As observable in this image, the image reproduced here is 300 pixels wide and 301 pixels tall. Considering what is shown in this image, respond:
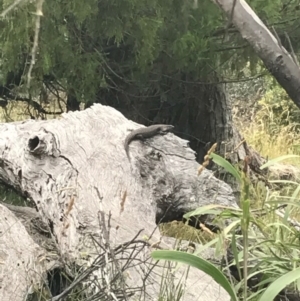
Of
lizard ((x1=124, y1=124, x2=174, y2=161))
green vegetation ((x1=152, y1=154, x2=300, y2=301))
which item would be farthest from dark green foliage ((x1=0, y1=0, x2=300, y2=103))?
green vegetation ((x1=152, y1=154, x2=300, y2=301))

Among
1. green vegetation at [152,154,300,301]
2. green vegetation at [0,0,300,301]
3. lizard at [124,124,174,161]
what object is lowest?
green vegetation at [152,154,300,301]

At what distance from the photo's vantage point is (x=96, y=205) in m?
3.08

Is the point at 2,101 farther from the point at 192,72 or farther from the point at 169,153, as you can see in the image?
the point at 169,153

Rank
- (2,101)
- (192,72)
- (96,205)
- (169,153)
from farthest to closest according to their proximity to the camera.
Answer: (2,101) < (192,72) < (169,153) < (96,205)

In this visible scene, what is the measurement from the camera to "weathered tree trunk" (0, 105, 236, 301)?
294cm

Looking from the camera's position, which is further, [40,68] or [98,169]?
[40,68]

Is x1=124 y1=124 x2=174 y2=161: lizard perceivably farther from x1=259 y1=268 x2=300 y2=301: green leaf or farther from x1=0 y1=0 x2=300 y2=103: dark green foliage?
x1=259 y1=268 x2=300 y2=301: green leaf

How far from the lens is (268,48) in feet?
9.63

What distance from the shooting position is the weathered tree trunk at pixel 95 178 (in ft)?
9.63

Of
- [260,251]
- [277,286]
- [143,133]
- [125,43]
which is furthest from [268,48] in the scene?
[125,43]

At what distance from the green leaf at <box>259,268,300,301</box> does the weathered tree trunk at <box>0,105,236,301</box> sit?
0.79m

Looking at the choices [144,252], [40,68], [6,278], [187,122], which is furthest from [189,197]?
[187,122]

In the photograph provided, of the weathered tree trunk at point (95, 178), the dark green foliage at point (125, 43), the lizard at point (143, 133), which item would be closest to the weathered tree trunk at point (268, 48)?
the weathered tree trunk at point (95, 178)

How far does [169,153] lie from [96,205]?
93 cm
